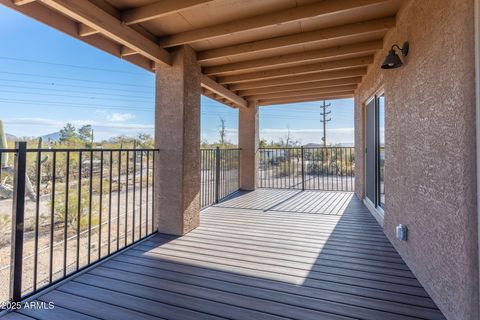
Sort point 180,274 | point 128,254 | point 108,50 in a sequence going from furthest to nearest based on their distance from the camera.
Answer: point 108,50
point 128,254
point 180,274

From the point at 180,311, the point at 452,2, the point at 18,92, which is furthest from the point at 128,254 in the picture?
the point at 18,92

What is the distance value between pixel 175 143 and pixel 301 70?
2.31 metres

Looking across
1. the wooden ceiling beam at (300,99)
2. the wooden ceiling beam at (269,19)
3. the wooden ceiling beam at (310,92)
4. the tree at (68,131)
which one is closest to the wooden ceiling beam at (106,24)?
the wooden ceiling beam at (269,19)

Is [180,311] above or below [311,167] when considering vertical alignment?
below

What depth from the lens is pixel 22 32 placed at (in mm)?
15305

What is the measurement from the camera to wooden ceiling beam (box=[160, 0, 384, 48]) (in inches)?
84.9

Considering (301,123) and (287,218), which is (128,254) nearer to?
(287,218)

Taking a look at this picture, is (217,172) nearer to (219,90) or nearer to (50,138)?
(219,90)

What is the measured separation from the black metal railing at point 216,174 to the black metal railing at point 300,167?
142 centimetres

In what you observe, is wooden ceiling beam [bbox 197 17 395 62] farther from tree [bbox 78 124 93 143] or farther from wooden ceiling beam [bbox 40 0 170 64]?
tree [bbox 78 124 93 143]

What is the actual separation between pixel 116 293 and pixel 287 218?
2.55 meters

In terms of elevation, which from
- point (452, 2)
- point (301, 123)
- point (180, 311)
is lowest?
point (180, 311)

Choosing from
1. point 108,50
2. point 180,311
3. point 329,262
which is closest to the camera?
point 180,311

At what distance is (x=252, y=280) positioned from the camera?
1.93m
